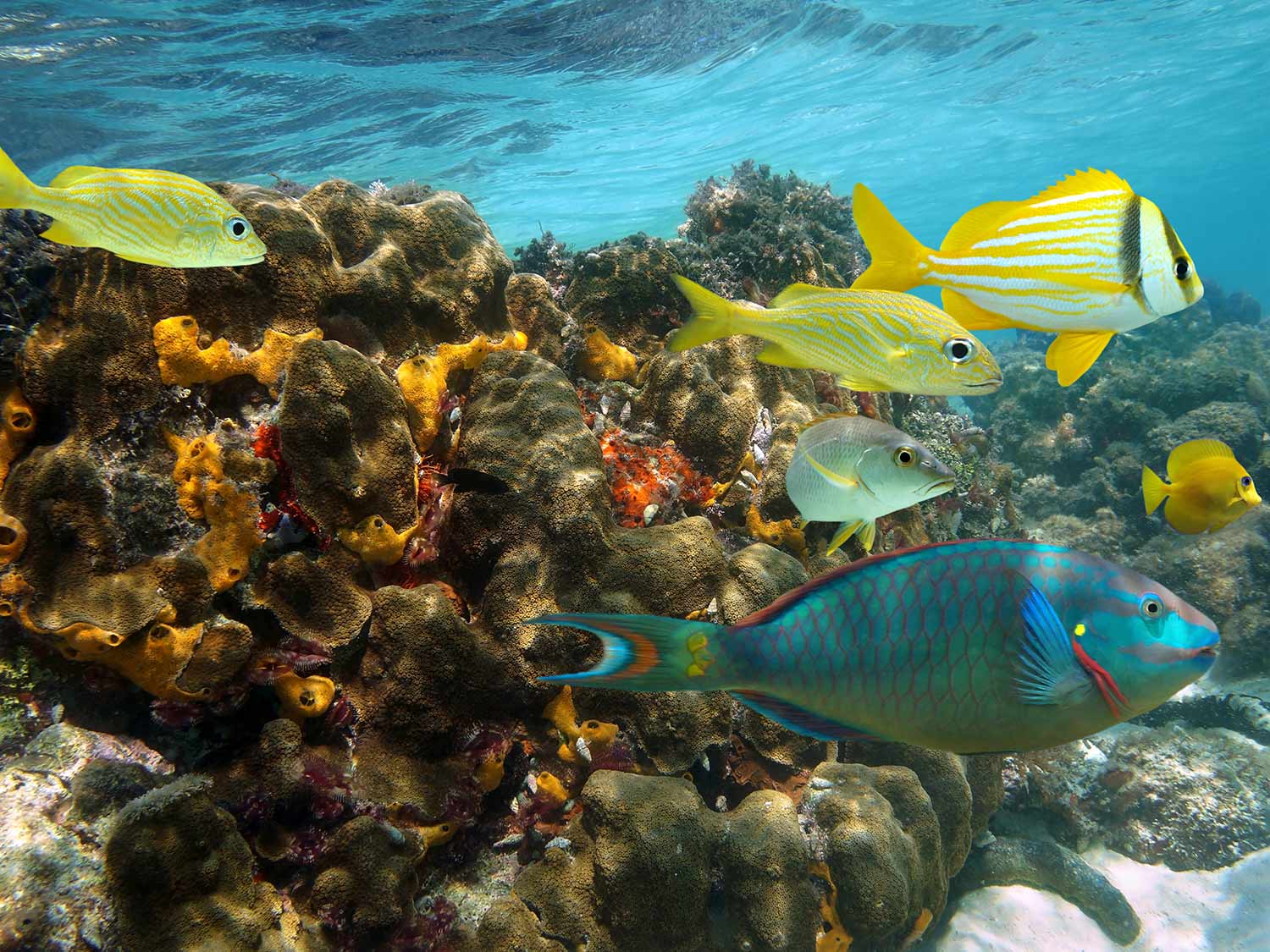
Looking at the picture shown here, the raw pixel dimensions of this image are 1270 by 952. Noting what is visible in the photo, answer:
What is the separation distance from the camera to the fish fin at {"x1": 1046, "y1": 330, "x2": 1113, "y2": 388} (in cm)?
213

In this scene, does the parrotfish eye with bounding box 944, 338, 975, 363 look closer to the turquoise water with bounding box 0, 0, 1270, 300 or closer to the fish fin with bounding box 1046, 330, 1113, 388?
the fish fin with bounding box 1046, 330, 1113, 388

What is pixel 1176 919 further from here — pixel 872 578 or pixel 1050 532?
pixel 872 578

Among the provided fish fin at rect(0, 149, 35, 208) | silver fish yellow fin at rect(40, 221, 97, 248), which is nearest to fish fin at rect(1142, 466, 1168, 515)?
silver fish yellow fin at rect(40, 221, 97, 248)

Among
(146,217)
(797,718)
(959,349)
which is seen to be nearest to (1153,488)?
(959,349)

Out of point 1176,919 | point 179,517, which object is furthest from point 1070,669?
point 1176,919

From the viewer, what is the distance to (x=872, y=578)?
4.77ft

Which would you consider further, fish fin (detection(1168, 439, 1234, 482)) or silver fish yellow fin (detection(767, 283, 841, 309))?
fish fin (detection(1168, 439, 1234, 482))

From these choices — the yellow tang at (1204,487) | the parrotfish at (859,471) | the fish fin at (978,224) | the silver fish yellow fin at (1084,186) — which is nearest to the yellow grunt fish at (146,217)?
the parrotfish at (859,471)

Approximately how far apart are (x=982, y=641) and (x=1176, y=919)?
6.93 m

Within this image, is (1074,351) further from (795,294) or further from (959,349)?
(795,294)

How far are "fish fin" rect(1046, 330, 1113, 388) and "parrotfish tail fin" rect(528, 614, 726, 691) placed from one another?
5.54 feet

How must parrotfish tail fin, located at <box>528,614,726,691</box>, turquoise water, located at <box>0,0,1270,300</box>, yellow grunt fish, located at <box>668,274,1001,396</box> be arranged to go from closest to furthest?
parrotfish tail fin, located at <box>528,614,726,691</box>, yellow grunt fish, located at <box>668,274,1001,396</box>, turquoise water, located at <box>0,0,1270,300</box>

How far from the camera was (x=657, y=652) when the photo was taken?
132 centimetres

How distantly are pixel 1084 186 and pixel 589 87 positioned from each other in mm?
21035
